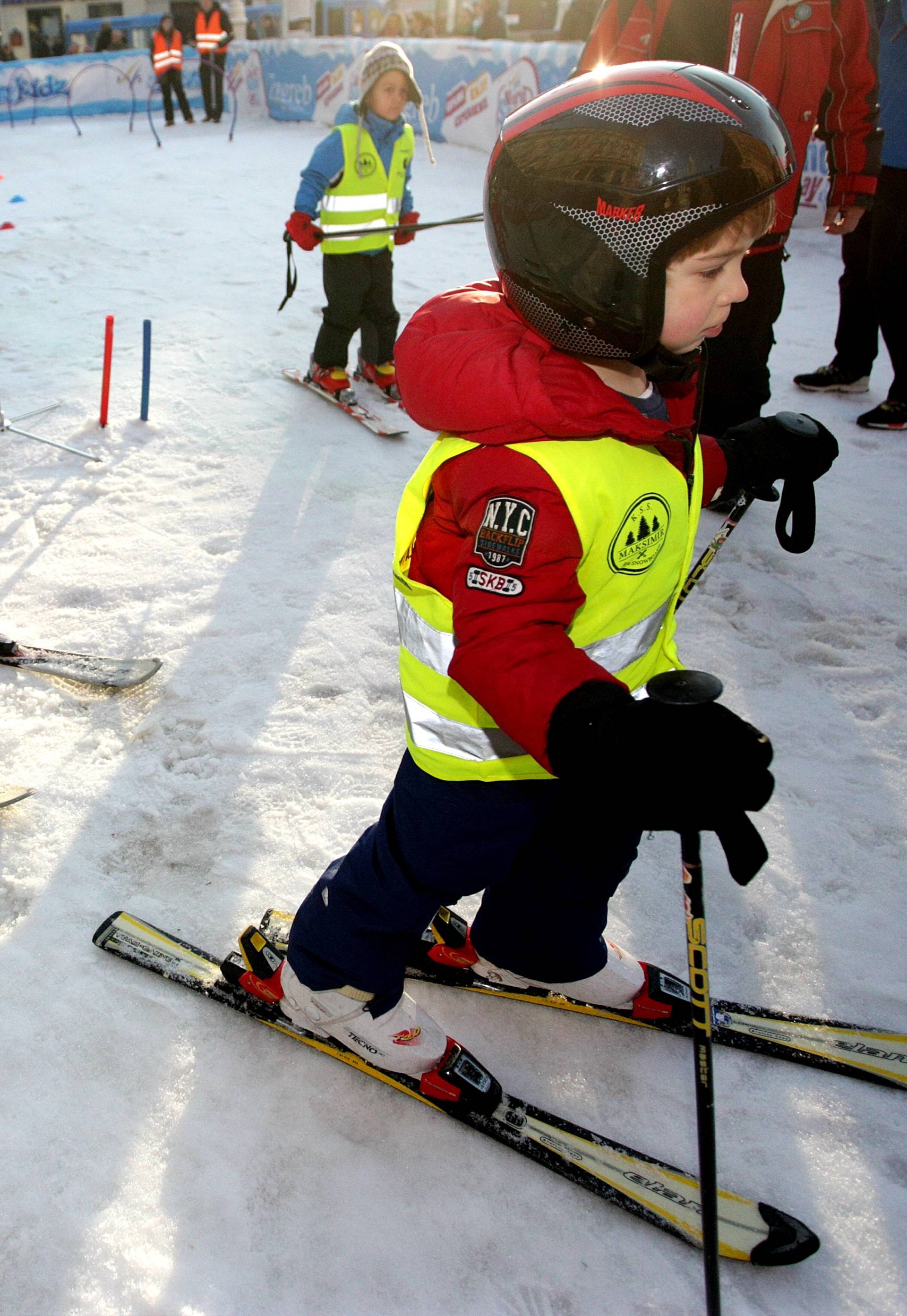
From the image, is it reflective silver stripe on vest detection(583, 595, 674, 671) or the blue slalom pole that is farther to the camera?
the blue slalom pole

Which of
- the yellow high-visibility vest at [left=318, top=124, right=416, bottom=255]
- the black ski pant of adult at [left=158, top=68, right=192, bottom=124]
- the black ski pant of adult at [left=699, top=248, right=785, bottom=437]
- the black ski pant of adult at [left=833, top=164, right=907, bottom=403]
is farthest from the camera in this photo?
the black ski pant of adult at [left=158, top=68, right=192, bottom=124]

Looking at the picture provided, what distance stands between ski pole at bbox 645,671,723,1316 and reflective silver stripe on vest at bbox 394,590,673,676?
7.2 inches

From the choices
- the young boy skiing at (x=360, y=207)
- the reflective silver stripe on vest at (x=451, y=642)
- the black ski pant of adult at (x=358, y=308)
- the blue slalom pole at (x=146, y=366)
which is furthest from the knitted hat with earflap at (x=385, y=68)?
the reflective silver stripe on vest at (x=451, y=642)

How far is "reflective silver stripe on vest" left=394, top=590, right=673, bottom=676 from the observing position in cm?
146

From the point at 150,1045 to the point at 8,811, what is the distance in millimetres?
874

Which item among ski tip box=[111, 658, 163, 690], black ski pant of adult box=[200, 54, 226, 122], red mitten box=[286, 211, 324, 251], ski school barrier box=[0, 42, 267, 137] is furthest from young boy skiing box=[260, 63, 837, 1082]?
ski school barrier box=[0, 42, 267, 137]

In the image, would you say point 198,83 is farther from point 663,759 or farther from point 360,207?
point 663,759

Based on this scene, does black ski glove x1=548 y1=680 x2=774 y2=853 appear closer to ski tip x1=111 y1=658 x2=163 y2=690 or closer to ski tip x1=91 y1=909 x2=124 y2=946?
ski tip x1=91 y1=909 x2=124 y2=946

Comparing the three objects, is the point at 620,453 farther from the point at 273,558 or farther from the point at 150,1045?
the point at 273,558

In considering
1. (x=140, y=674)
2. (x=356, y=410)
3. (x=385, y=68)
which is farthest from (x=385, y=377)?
(x=140, y=674)

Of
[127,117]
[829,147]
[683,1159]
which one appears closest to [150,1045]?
[683,1159]

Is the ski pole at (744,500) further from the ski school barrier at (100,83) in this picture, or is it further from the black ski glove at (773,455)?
the ski school barrier at (100,83)

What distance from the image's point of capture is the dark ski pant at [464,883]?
1.56 meters

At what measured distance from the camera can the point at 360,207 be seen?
490cm
